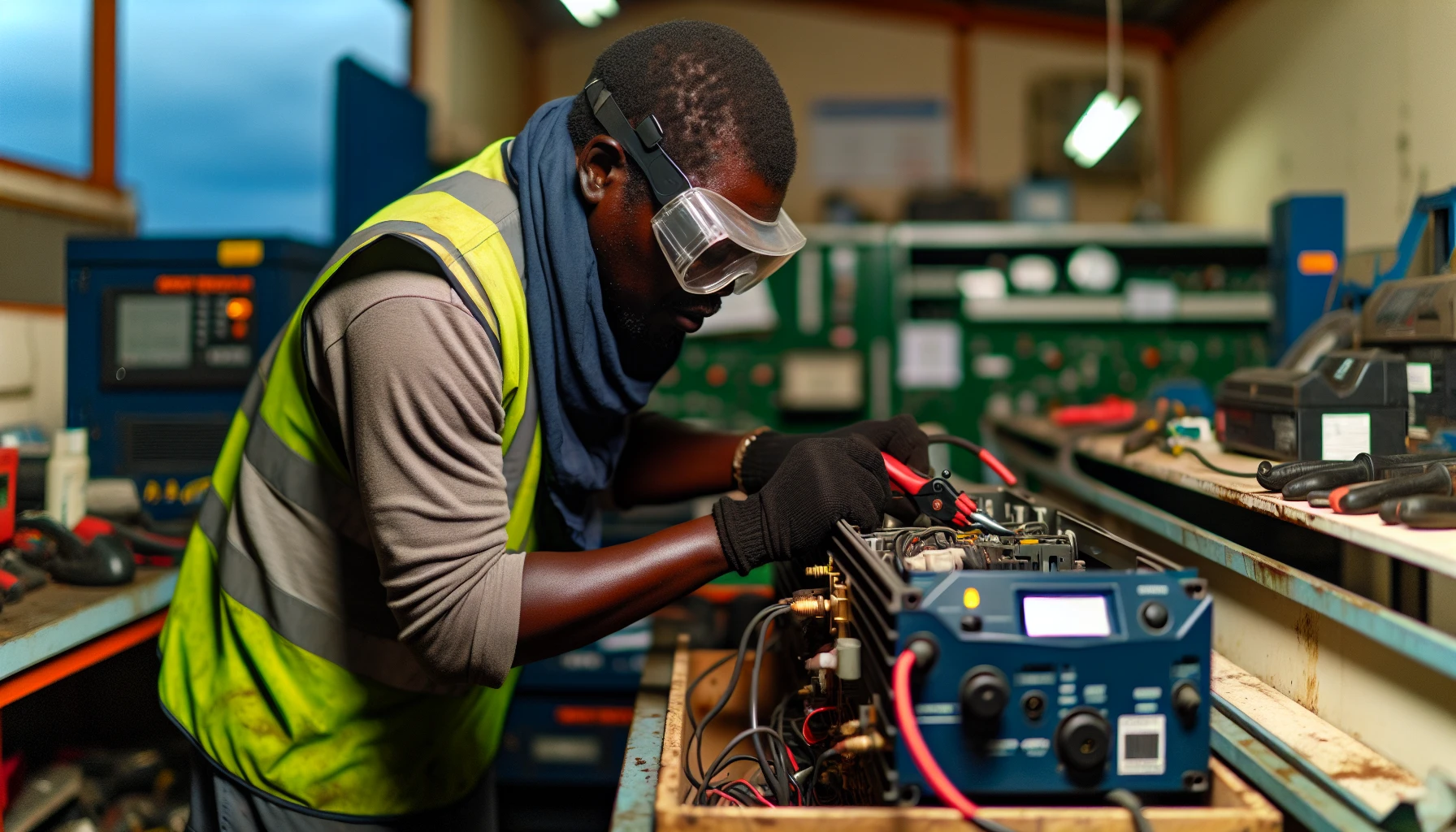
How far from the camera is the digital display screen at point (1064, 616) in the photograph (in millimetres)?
760

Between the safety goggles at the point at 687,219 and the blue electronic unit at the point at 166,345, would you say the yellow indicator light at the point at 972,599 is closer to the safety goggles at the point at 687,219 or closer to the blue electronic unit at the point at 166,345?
the safety goggles at the point at 687,219

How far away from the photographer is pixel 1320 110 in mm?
3186

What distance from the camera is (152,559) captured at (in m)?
→ 1.66

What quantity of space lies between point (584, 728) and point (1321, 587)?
65.0 inches

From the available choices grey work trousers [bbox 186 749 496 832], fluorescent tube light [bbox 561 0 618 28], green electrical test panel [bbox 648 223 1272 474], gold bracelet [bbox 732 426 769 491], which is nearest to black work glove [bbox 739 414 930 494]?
gold bracelet [bbox 732 426 769 491]

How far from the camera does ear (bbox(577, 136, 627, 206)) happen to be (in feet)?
3.41

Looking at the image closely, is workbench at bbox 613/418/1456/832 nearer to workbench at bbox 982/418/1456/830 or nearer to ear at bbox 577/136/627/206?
workbench at bbox 982/418/1456/830

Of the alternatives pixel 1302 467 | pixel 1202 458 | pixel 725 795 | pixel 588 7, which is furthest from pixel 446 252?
pixel 588 7

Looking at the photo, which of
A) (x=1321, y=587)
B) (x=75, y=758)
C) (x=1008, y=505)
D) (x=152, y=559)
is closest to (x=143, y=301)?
(x=152, y=559)

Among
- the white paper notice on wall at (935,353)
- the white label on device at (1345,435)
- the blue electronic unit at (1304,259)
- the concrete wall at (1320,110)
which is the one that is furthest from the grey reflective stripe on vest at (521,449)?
the white paper notice on wall at (935,353)

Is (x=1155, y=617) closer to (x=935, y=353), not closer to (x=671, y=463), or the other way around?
(x=671, y=463)

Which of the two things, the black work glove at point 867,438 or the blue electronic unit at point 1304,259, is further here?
the blue electronic unit at point 1304,259

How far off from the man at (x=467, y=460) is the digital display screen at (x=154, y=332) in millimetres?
962

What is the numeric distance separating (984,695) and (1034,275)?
3413 millimetres
